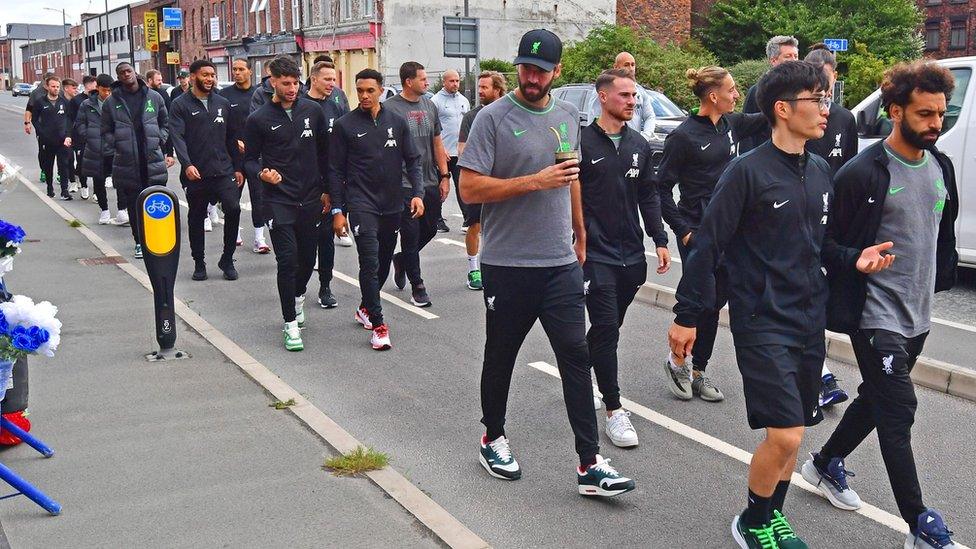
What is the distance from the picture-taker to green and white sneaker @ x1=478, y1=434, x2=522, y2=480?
5059 mm

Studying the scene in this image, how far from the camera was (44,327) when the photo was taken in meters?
4.62

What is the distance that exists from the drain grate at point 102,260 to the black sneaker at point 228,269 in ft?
4.47

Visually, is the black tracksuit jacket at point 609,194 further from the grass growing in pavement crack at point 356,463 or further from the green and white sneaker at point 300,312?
the green and white sneaker at point 300,312

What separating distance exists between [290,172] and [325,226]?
81 centimetres

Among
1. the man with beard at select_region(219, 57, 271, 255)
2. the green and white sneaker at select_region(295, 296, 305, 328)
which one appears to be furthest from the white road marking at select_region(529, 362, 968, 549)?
the man with beard at select_region(219, 57, 271, 255)

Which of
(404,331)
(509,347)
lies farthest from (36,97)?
(509,347)

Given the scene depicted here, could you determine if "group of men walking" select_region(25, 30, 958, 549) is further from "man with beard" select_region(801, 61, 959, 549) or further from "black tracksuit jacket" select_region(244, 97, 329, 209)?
"black tracksuit jacket" select_region(244, 97, 329, 209)

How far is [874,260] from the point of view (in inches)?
157

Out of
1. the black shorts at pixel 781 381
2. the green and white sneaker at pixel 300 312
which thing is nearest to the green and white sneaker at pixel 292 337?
the green and white sneaker at pixel 300 312

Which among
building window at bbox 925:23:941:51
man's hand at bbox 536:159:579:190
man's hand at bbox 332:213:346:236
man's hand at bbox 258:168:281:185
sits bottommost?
man's hand at bbox 332:213:346:236

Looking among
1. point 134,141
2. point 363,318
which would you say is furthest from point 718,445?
point 134,141

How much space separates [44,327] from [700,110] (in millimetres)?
3767

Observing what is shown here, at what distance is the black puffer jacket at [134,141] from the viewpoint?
11445 millimetres

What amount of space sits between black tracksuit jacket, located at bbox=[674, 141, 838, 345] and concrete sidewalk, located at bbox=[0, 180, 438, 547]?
1.55 m
